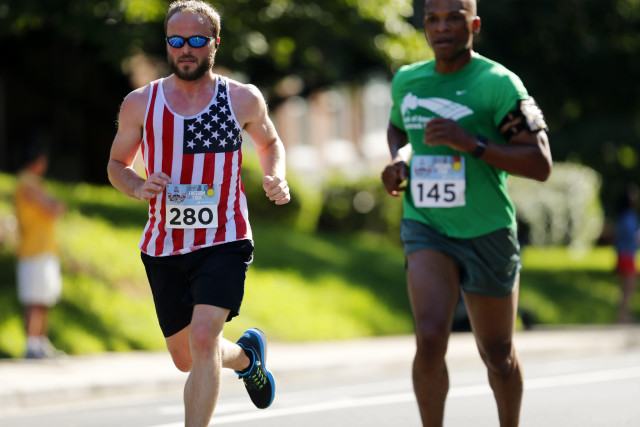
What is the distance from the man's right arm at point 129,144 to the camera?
5609mm

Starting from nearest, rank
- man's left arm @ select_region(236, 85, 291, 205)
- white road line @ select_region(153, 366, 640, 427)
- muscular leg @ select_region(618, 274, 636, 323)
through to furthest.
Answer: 1. man's left arm @ select_region(236, 85, 291, 205)
2. white road line @ select_region(153, 366, 640, 427)
3. muscular leg @ select_region(618, 274, 636, 323)

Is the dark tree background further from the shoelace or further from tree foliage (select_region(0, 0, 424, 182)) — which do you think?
the shoelace

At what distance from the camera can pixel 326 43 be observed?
17.9 meters

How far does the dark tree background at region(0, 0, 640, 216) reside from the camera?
15258 mm

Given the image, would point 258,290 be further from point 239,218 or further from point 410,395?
point 239,218

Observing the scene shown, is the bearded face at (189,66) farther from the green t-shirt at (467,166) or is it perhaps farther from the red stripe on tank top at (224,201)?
the green t-shirt at (467,166)

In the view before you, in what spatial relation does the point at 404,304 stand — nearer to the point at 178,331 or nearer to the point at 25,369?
the point at 25,369

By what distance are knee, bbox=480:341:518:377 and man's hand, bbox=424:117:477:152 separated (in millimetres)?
858

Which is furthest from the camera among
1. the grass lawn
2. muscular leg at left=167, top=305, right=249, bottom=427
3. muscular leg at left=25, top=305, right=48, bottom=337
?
the grass lawn

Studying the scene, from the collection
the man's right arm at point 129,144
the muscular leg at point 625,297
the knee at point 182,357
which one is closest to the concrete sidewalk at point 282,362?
the muscular leg at point 625,297

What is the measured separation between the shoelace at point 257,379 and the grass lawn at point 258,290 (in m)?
5.87

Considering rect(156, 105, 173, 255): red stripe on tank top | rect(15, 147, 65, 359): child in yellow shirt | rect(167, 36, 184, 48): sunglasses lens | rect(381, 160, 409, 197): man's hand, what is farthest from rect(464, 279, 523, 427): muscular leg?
rect(15, 147, 65, 359): child in yellow shirt

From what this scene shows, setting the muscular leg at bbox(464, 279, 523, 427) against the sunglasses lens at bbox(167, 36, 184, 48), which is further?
the muscular leg at bbox(464, 279, 523, 427)

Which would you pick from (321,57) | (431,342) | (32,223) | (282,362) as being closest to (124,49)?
(32,223)
